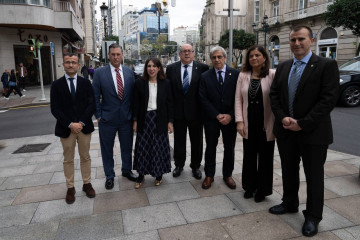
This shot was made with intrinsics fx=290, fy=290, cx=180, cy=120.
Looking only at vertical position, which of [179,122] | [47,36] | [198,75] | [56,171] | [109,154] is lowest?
[56,171]

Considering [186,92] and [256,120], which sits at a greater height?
[186,92]

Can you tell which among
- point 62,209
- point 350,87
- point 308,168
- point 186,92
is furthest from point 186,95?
point 350,87

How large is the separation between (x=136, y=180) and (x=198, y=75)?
1.90 metres

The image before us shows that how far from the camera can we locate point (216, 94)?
4.11m

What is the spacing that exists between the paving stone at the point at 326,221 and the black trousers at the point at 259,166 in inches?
18.4

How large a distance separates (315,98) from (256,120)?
2.83 ft

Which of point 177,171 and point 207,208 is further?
point 177,171

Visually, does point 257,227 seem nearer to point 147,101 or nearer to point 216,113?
point 216,113

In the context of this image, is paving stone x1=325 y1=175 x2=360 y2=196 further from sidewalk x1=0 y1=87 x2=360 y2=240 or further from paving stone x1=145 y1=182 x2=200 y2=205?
paving stone x1=145 y1=182 x2=200 y2=205

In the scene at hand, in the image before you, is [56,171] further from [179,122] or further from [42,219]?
[179,122]

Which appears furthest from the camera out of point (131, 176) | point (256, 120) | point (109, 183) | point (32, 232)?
point (131, 176)

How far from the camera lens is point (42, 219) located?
3443mm

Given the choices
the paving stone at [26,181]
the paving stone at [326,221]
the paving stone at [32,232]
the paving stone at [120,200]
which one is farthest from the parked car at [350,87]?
the paving stone at [32,232]

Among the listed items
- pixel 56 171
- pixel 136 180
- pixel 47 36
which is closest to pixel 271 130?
pixel 136 180
